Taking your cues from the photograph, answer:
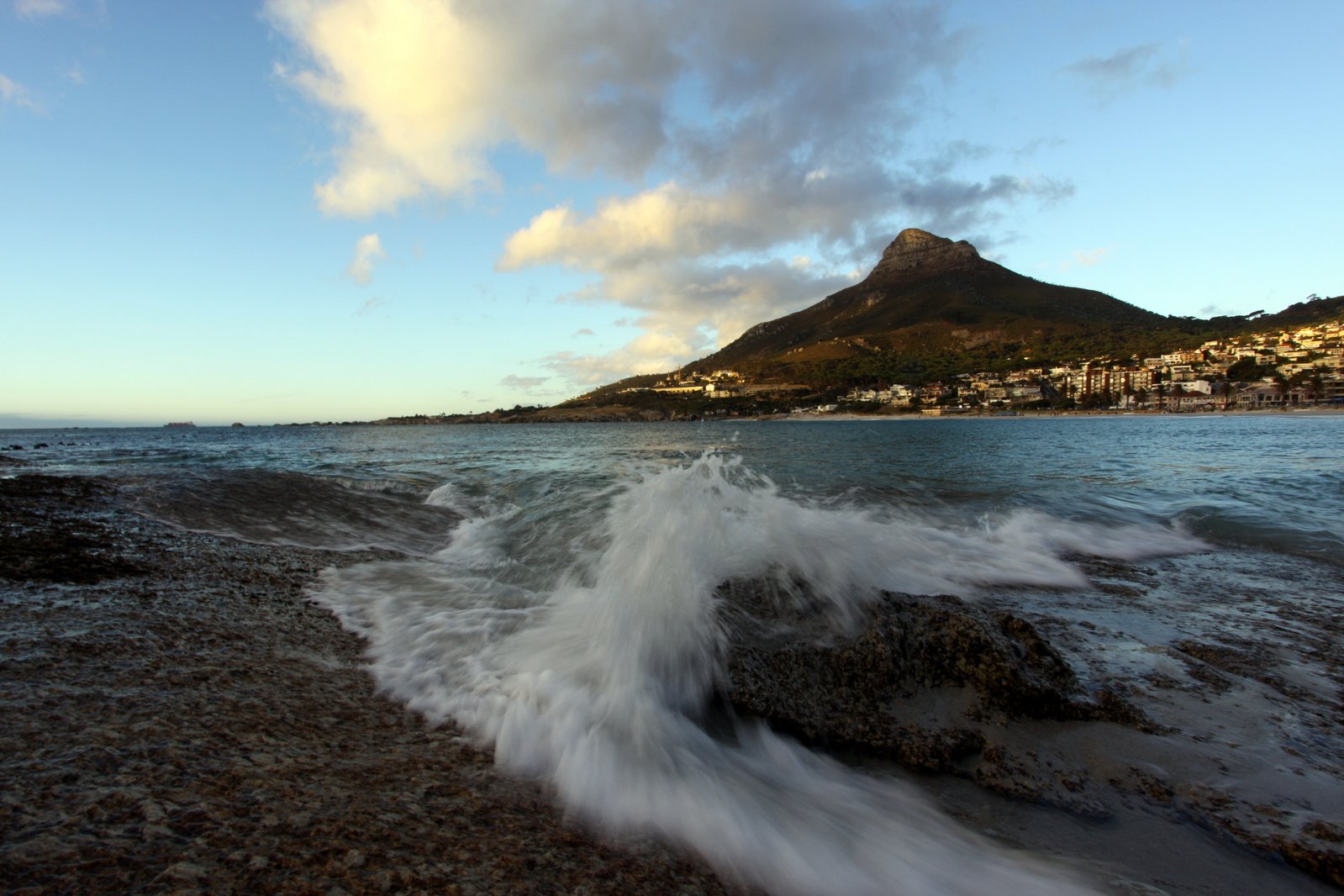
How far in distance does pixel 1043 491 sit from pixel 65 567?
18.3 meters

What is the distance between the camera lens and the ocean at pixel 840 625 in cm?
268

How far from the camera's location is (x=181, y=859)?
179 cm

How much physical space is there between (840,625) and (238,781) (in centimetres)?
423

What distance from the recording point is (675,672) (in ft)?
13.3

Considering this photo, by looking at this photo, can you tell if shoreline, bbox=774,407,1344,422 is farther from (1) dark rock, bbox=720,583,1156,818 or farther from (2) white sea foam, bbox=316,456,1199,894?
(1) dark rock, bbox=720,583,1156,818

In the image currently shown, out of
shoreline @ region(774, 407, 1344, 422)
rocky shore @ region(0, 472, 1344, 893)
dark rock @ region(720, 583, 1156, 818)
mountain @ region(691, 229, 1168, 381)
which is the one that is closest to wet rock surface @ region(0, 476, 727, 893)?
rocky shore @ region(0, 472, 1344, 893)

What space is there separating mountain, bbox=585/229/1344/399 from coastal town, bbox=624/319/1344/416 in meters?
4.81

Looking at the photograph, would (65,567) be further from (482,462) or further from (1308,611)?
(482,462)

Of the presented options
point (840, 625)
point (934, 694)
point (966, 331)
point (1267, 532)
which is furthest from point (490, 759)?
point (966, 331)

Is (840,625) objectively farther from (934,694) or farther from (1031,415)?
(1031,415)

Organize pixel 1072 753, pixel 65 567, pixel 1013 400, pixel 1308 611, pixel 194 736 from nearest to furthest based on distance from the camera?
pixel 194 736
pixel 1072 753
pixel 65 567
pixel 1308 611
pixel 1013 400

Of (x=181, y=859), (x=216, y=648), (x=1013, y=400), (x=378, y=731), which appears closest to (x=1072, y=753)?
(x=378, y=731)

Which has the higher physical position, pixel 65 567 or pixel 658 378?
pixel 658 378

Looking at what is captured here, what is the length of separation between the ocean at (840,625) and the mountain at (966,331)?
410 ft
